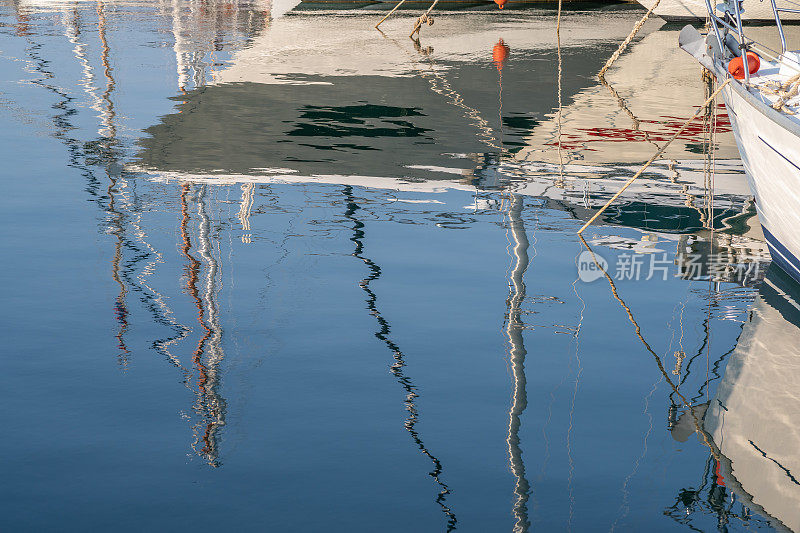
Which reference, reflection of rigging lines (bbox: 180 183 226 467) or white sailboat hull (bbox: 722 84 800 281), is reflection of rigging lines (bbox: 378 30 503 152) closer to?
white sailboat hull (bbox: 722 84 800 281)

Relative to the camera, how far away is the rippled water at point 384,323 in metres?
A: 4.07

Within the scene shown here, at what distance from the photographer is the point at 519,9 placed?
25078 millimetres

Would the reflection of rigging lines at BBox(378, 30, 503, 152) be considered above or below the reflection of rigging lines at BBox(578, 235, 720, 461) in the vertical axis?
above

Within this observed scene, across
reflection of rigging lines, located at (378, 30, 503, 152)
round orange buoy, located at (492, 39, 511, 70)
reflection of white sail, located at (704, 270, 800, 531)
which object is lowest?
reflection of white sail, located at (704, 270, 800, 531)

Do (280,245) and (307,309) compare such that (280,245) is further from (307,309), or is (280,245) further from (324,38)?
(324,38)

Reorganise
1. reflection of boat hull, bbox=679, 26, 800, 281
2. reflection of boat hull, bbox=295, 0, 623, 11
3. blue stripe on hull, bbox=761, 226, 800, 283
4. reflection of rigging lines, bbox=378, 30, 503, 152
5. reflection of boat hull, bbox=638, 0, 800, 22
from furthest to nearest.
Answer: reflection of boat hull, bbox=295, 0, 623, 11 < reflection of boat hull, bbox=638, 0, 800, 22 < reflection of rigging lines, bbox=378, 30, 503, 152 < blue stripe on hull, bbox=761, 226, 800, 283 < reflection of boat hull, bbox=679, 26, 800, 281

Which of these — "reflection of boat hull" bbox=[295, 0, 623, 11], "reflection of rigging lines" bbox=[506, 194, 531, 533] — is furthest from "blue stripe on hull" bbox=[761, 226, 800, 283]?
"reflection of boat hull" bbox=[295, 0, 623, 11]

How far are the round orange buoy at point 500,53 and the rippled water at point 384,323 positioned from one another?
373cm

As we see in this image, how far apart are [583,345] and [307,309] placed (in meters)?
1.68

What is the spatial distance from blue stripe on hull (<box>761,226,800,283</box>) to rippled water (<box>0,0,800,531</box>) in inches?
4.5

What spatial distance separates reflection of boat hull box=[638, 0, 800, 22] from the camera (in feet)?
74.3

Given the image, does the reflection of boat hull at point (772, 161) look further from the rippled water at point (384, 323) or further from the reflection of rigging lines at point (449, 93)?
the reflection of rigging lines at point (449, 93)

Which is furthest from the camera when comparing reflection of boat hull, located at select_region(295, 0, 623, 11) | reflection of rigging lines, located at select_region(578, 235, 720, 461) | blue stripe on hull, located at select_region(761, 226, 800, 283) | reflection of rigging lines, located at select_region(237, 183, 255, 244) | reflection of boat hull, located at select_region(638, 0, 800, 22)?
reflection of boat hull, located at select_region(295, 0, 623, 11)

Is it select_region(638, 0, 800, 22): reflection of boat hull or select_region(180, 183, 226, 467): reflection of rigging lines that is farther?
select_region(638, 0, 800, 22): reflection of boat hull
